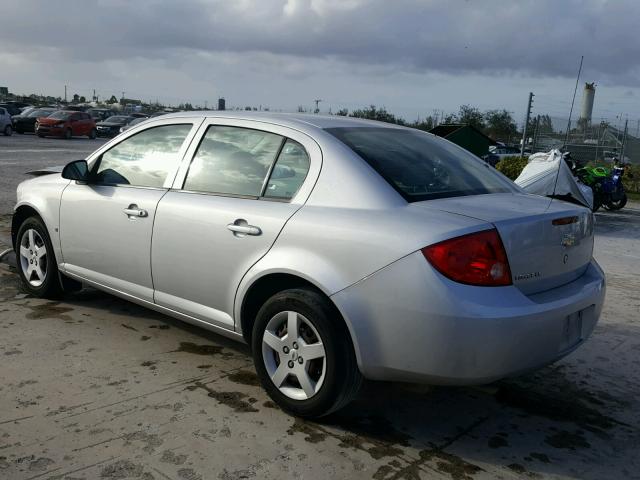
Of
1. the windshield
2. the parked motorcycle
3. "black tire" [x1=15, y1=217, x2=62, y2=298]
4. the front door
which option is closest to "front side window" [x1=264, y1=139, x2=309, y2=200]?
the front door

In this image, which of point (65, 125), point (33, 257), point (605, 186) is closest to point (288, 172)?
point (33, 257)

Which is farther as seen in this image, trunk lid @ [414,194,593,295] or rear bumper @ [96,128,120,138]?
rear bumper @ [96,128,120,138]

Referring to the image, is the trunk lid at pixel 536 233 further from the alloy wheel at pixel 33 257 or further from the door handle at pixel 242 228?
the alloy wheel at pixel 33 257

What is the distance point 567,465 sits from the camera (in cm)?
322

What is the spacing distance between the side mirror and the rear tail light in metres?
2.85

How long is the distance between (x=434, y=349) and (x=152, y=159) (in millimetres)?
2441

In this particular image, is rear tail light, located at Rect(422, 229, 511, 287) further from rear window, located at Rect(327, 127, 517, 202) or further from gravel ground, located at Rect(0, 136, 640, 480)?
gravel ground, located at Rect(0, 136, 640, 480)

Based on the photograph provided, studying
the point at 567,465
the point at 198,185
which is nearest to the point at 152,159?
the point at 198,185

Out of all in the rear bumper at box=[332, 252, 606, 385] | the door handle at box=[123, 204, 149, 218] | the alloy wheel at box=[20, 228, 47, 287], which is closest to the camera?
the rear bumper at box=[332, 252, 606, 385]

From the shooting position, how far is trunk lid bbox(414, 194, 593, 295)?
3174 mm

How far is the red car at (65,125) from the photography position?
106 feet

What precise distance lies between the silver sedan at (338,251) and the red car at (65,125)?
99.7 ft

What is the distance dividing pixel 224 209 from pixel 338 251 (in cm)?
89

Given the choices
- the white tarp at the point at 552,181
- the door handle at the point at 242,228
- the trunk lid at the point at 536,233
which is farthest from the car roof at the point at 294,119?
the white tarp at the point at 552,181
